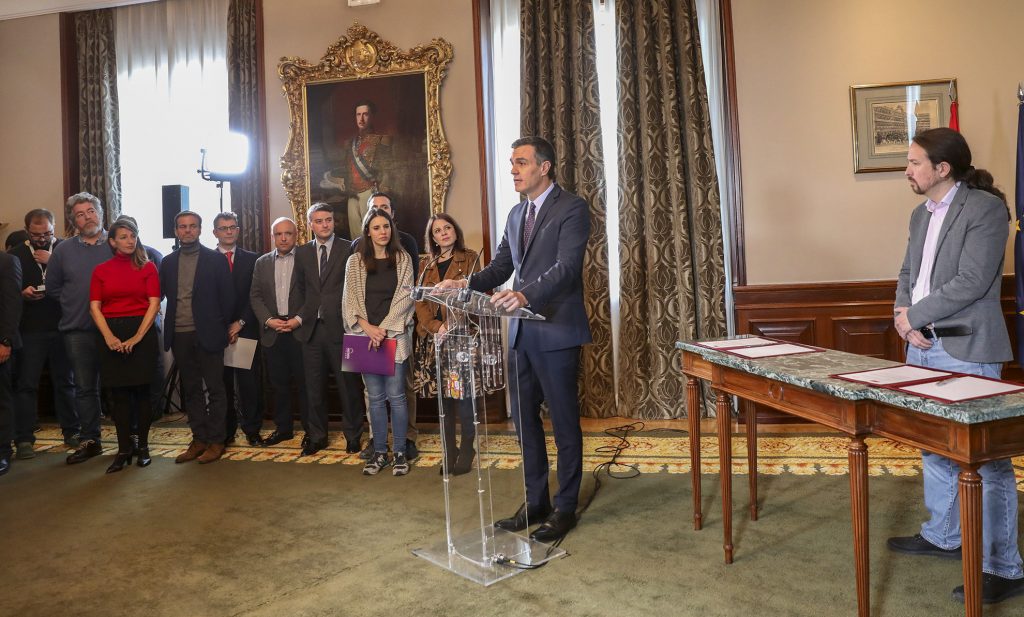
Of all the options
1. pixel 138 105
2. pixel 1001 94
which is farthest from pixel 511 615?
pixel 138 105

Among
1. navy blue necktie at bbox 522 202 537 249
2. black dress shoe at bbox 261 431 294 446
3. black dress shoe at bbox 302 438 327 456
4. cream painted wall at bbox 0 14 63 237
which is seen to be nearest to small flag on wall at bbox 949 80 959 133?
navy blue necktie at bbox 522 202 537 249

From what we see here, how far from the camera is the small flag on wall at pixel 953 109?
4766mm

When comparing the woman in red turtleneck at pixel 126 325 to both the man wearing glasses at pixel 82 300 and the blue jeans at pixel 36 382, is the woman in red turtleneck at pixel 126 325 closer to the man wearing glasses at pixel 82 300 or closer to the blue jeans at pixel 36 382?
the man wearing glasses at pixel 82 300

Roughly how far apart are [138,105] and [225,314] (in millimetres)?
2789

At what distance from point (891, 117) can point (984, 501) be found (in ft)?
10.9

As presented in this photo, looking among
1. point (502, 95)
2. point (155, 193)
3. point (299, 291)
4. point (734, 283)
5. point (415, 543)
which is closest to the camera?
point (415, 543)

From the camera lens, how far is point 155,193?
6.36 meters

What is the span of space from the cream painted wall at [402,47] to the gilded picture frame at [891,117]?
101 inches

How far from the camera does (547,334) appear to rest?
3.01m

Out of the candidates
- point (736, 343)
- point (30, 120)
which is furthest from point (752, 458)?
point (30, 120)

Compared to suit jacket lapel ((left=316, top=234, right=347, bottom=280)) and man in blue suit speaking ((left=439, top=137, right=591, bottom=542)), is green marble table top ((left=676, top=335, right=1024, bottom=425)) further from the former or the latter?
suit jacket lapel ((left=316, top=234, right=347, bottom=280))

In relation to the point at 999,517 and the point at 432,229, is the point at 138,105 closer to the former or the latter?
the point at 432,229

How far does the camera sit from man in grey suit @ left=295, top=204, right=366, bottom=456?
4.61m

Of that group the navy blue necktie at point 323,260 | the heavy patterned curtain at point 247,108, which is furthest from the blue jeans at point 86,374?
the heavy patterned curtain at point 247,108
